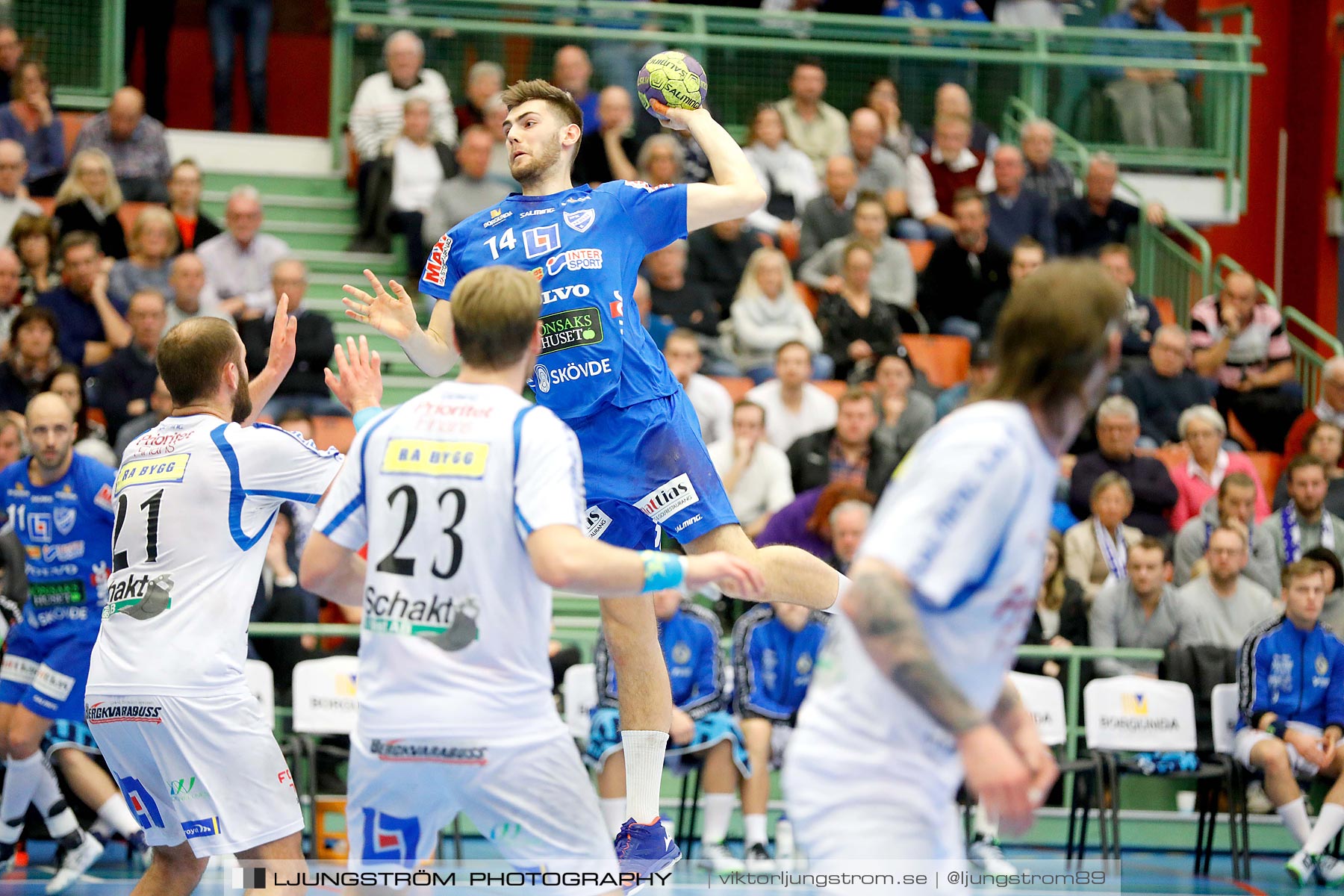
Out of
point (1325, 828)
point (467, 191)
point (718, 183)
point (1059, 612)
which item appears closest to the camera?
point (718, 183)

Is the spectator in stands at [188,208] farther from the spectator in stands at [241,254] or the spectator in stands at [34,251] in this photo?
the spectator in stands at [34,251]

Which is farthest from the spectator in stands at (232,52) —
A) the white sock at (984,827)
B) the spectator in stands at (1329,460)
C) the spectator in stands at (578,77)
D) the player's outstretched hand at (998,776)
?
the player's outstretched hand at (998,776)

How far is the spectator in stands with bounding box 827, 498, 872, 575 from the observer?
10.5 m

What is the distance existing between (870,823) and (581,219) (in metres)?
2.97

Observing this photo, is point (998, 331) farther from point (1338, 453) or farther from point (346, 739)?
point (1338, 453)

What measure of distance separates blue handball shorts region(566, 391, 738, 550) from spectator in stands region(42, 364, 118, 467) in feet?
18.2

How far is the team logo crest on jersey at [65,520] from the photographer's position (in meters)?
8.39

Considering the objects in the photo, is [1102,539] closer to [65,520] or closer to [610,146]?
[610,146]

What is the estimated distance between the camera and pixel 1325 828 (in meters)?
10.3

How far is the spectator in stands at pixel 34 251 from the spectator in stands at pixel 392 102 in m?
2.68

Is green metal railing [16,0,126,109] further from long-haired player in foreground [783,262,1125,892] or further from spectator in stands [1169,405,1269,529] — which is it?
long-haired player in foreground [783,262,1125,892]

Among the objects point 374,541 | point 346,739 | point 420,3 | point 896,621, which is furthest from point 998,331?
point 420,3

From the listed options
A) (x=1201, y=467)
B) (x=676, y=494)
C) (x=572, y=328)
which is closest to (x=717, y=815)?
(x=676, y=494)

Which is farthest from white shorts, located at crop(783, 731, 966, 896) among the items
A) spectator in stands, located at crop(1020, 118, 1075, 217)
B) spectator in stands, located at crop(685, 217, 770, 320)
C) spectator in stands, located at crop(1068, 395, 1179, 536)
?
spectator in stands, located at crop(1020, 118, 1075, 217)
